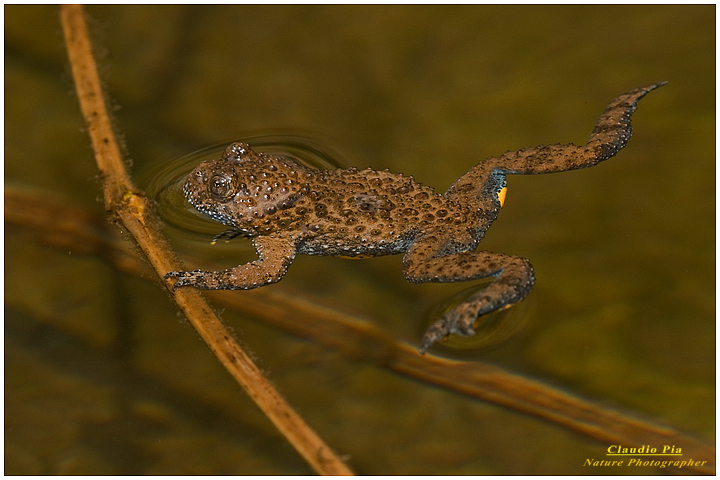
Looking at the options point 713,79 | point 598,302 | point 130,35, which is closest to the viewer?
point 598,302

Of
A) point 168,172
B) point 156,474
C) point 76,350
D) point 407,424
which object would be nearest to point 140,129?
point 168,172

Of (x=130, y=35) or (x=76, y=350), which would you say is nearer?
(x=76, y=350)

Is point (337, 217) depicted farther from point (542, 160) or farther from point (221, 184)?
point (542, 160)

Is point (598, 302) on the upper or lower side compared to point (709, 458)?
upper

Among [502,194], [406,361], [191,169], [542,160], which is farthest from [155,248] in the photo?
[542,160]

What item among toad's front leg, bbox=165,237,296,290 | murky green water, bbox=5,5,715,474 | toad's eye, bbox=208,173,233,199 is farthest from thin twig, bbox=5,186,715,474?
toad's eye, bbox=208,173,233,199

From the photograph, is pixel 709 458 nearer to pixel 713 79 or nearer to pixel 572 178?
pixel 572 178

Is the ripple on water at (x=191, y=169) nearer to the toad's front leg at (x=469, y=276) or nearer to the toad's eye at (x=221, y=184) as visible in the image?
the toad's eye at (x=221, y=184)

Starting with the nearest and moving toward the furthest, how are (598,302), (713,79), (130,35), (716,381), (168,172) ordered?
(716,381) → (598,302) → (168,172) → (713,79) → (130,35)
